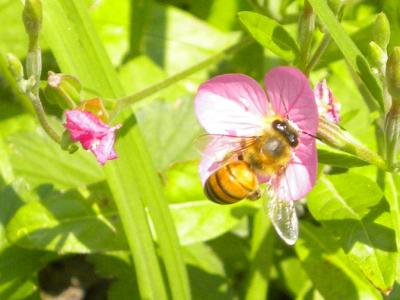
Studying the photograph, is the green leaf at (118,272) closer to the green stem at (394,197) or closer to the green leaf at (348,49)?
the green stem at (394,197)

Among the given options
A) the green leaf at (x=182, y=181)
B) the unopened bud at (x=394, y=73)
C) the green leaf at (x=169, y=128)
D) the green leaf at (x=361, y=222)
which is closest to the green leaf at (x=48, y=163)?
the green leaf at (x=169, y=128)

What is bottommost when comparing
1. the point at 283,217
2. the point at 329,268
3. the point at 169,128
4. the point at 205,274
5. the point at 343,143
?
the point at 205,274

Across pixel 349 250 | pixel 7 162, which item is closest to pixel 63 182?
pixel 7 162

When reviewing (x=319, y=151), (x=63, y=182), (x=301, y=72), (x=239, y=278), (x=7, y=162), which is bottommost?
(x=239, y=278)

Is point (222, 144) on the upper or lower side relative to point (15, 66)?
lower

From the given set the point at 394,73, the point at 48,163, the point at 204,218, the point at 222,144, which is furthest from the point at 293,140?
the point at 48,163

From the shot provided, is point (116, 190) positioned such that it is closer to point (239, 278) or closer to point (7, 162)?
point (7, 162)

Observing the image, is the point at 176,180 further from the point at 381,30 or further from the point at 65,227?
the point at 381,30
